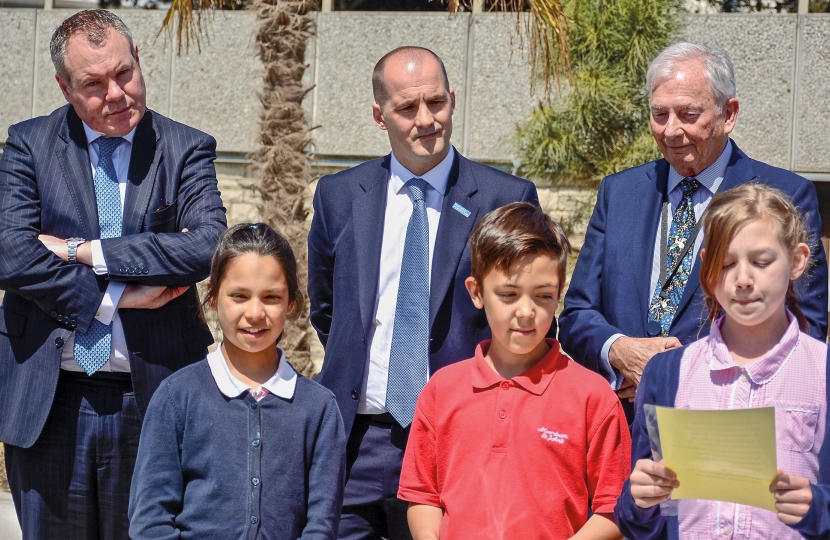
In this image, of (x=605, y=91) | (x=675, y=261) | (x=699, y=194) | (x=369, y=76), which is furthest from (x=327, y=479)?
(x=369, y=76)

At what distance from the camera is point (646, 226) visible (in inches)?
139

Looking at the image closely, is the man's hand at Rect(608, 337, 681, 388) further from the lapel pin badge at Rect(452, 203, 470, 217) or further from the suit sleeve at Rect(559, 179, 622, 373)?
the lapel pin badge at Rect(452, 203, 470, 217)

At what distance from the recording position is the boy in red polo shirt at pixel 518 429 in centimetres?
283

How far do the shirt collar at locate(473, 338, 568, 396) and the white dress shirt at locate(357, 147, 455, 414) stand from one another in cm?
52

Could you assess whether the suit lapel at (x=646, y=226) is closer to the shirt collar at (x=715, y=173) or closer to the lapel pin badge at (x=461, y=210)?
the shirt collar at (x=715, y=173)

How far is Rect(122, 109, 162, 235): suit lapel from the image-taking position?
12.3ft

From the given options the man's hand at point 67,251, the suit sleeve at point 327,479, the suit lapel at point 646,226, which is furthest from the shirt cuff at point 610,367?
the man's hand at point 67,251

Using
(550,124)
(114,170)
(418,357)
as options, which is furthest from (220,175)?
(418,357)

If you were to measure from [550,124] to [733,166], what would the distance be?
156 inches

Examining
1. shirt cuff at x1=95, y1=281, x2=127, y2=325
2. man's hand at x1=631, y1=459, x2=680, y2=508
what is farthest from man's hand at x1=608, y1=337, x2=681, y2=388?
shirt cuff at x1=95, y1=281, x2=127, y2=325

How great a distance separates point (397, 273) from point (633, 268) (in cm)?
82

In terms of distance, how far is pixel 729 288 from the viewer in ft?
8.46

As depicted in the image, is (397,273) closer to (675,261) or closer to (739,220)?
(675,261)

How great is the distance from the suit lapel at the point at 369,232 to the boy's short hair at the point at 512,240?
490 millimetres
